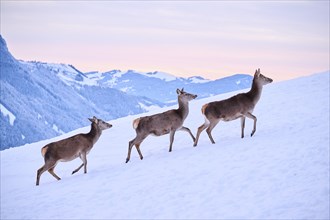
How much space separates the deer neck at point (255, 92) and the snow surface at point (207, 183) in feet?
5.24

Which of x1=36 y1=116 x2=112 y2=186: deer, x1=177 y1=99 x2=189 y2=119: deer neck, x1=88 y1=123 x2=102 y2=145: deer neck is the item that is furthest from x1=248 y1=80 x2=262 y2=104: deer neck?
x1=36 y1=116 x2=112 y2=186: deer

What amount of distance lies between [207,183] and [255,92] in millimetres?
6255

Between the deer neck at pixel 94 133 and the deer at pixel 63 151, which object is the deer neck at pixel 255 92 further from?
the deer at pixel 63 151

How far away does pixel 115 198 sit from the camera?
15.5m

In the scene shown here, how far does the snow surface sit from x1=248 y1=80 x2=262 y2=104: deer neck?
5.24 feet

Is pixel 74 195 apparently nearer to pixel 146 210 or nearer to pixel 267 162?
pixel 146 210

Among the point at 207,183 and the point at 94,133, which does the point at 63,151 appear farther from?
the point at 207,183

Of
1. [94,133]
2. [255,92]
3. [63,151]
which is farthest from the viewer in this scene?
[94,133]

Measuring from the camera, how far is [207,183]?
48.6 ft

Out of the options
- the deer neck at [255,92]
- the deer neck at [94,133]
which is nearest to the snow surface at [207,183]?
the deer neck at [94,133]

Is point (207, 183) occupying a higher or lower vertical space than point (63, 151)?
higher

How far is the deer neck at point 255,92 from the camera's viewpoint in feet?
63.8

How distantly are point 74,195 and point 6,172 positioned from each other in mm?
11656

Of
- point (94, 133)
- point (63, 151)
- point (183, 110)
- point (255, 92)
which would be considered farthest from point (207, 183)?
point (94, 133)
